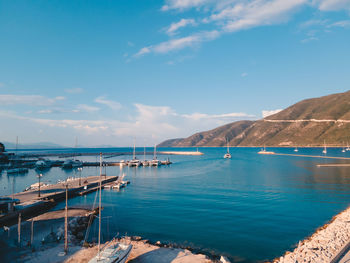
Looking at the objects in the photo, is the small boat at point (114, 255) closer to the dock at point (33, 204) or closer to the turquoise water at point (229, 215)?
the turquoise water at point (229, 215)

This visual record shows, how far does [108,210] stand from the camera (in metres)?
38.8

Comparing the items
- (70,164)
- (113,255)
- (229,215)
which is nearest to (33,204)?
(113,255)

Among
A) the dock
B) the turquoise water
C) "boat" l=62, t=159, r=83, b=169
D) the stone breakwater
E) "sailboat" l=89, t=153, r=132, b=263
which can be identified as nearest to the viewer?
"sailboat" l=89, t=153, r=132, b=263

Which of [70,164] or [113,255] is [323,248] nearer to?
[113,255]

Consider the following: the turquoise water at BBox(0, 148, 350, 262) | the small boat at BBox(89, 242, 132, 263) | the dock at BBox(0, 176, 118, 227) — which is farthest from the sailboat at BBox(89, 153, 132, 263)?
the dock at BBox(0, 176, 118, 227)

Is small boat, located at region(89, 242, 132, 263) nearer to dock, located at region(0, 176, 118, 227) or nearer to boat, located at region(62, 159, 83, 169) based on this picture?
dock, located at region(0, 176, 118, 227)

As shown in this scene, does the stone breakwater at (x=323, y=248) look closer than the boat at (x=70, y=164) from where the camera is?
Yes

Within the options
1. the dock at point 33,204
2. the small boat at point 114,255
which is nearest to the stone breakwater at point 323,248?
the small boat at point 114,255

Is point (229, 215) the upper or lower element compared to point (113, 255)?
lower

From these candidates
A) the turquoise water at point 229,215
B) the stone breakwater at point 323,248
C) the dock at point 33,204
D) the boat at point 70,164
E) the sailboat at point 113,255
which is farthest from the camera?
the boat at point 70,164

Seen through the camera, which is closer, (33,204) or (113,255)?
(113,255)

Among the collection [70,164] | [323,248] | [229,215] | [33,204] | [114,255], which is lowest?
[229,215]

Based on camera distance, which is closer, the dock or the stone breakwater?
the stone breakwater

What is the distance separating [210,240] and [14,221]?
2820cm
